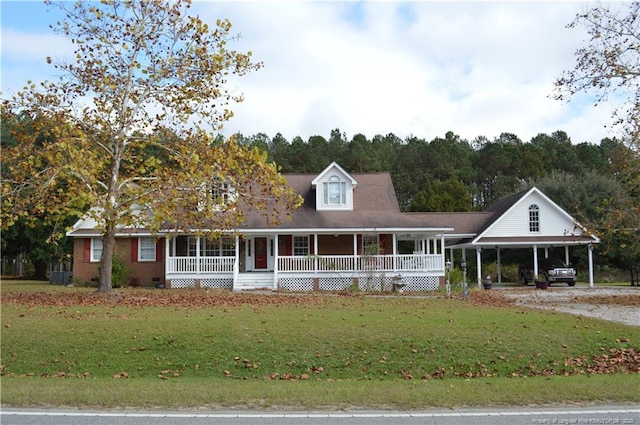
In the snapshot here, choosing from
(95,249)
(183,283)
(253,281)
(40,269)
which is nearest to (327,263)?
(253,281)

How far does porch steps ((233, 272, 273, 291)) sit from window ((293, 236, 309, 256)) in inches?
115

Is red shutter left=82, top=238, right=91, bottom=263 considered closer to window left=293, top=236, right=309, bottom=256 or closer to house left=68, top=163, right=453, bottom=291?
house left=68, top=163, right=453, bottom=291

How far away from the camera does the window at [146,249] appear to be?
31922 mm

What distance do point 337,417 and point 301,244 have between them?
2424 cm

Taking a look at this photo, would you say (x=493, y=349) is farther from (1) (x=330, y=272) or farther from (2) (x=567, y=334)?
(1) (x=330, y=272)

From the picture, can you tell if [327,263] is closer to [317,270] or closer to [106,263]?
[317,270]

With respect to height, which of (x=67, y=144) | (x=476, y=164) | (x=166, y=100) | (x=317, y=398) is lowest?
(x=317, y=398)

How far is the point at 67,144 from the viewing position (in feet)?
54.6

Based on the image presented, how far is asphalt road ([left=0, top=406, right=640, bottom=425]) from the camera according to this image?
299 inches

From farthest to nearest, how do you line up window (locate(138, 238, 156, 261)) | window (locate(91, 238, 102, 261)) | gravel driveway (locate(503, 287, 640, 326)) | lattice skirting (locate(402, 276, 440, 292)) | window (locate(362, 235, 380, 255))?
window (locate(91, 238, 102, 261))
window (locate(138, 238, 156, 261))
window (locate(362, 235, 380, 255))
lattice skirting (locate(402, 276, 440, 292))
gravel driveway (locate(503, 287, 640, 326))

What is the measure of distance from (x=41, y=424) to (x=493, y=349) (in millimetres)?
8269

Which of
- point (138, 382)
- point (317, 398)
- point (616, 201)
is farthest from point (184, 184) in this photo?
point (616, 201)

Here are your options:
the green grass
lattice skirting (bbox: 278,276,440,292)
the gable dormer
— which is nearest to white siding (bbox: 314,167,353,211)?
the gable dormer

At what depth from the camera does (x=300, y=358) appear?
11578 millimetres
